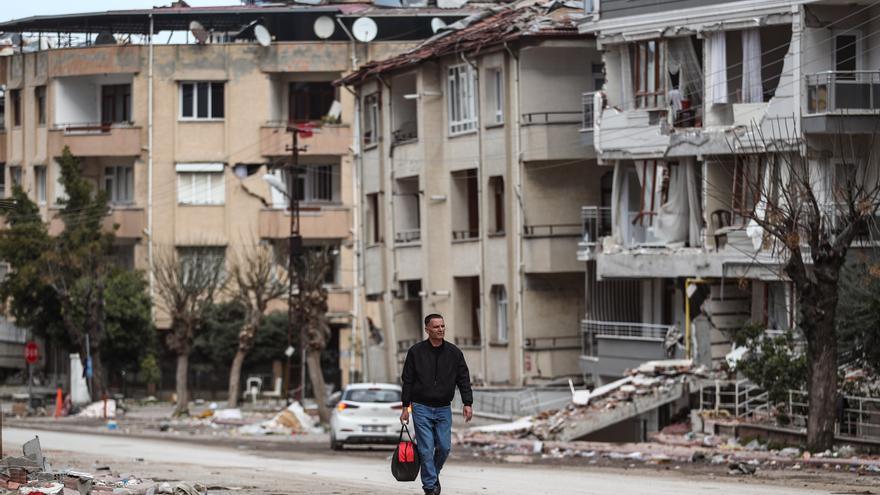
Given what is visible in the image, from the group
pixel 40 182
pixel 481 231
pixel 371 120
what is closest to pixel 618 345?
pixel 481 231

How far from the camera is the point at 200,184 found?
Answer: 70312 mm

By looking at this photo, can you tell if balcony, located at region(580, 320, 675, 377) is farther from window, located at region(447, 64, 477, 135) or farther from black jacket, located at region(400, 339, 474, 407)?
black jacket, located at region(400, 339, 474, 407)

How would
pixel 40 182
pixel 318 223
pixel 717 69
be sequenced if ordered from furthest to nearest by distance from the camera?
pixel 40 182, pixel 318 223, pixel 717 69

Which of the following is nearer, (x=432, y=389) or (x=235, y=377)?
(x=432, y=389)

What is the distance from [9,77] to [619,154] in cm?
3832

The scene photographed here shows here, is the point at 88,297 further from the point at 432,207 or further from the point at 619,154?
the point at 619,154

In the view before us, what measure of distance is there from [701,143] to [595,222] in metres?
6.43

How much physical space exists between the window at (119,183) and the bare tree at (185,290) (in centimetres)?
374

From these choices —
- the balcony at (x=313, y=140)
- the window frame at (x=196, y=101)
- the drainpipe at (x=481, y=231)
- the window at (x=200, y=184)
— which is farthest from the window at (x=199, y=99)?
the drainpipe at (x=481, y=231)

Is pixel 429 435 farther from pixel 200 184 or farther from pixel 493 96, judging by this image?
pixel 200 184

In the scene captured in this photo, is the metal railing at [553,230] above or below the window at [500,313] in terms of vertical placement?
above

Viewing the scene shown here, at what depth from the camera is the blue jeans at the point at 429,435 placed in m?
17.5

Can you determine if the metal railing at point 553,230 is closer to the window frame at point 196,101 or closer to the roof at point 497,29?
the roof at point 497,29

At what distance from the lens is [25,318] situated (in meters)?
68.0
